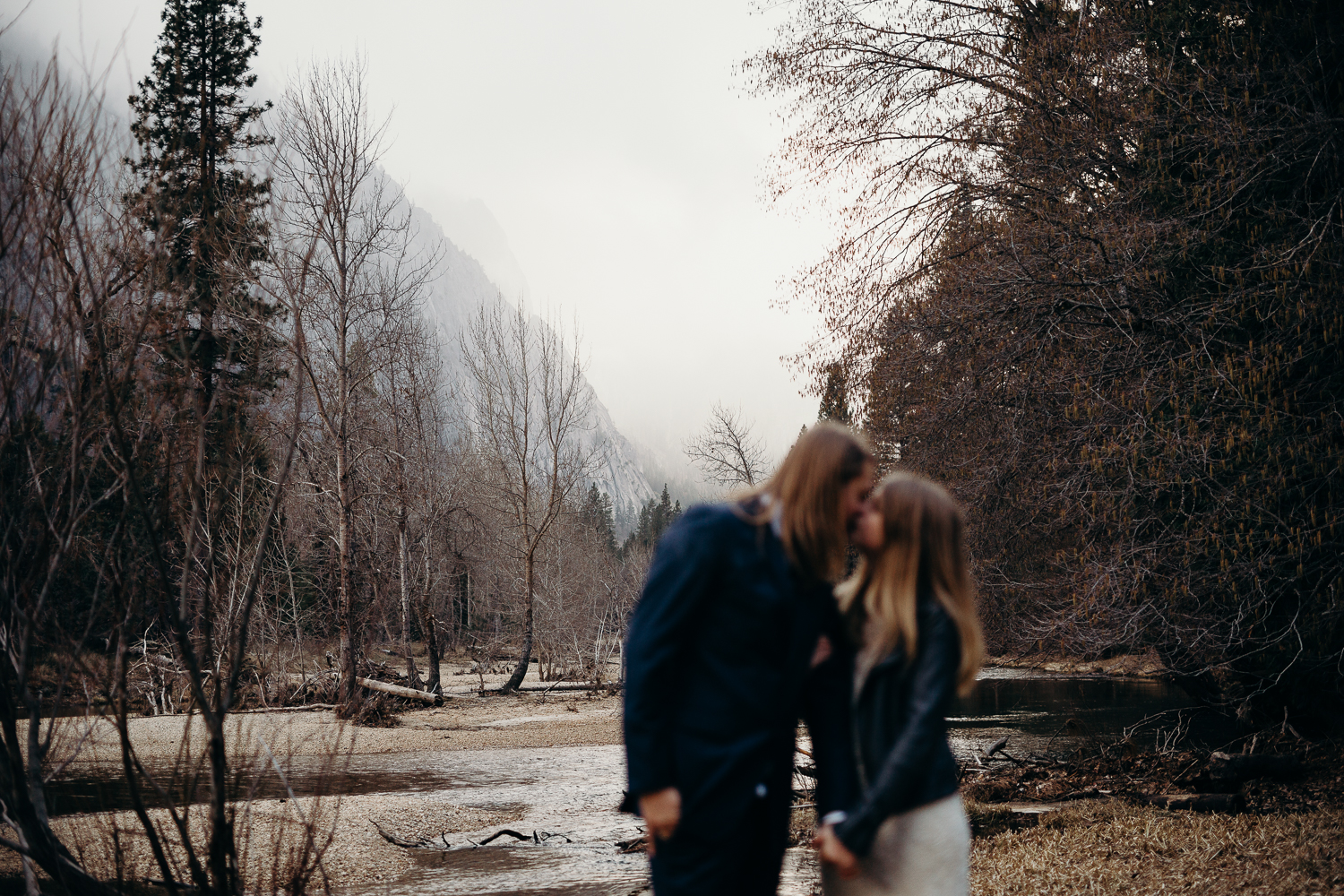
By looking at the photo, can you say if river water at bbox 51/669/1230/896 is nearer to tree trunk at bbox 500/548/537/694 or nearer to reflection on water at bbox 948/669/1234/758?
reflection on water at bbox 948/669/1234/758

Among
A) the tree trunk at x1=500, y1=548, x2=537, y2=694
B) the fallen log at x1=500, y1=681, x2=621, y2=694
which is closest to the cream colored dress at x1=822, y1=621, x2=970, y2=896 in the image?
the fallen log at x1=500, y1=681, x2=621, y2=694

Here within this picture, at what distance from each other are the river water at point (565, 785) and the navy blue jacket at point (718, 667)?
7.75 feet

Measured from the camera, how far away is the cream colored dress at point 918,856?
2561 mm

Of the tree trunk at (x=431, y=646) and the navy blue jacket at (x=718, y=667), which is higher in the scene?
the navy blue jacket at (x=718, y=667)

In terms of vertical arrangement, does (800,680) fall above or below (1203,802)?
above

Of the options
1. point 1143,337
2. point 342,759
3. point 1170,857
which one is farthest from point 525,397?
point 1170,857

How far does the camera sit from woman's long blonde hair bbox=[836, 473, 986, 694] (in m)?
2.58

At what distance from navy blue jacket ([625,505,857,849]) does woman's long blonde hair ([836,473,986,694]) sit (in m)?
0.17

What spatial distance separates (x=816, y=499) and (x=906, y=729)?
0.64 meters

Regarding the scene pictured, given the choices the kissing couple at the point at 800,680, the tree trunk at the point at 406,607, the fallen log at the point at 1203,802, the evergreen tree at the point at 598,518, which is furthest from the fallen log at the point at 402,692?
the evergreen tree at the point at 598,518

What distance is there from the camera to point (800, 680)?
2.59 metres

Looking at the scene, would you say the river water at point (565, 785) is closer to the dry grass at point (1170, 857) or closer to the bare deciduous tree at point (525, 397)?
the dry grass at point (1170, 857)

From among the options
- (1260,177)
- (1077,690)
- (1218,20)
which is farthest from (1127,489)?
(1077,690)

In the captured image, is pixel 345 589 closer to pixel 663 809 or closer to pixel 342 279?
pixel 342 279
